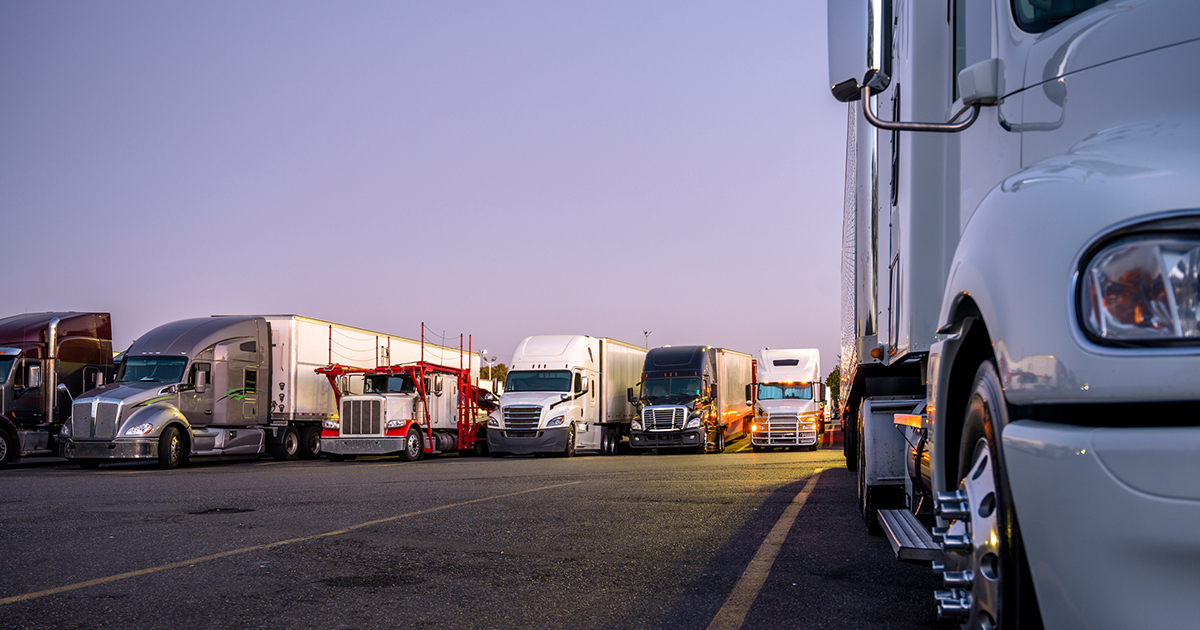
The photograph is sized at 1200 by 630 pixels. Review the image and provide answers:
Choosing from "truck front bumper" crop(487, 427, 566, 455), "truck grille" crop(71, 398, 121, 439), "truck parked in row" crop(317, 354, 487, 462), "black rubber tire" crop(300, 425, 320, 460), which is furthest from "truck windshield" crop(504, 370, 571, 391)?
A: "truck grille" crop(71, 398, 121, 439)

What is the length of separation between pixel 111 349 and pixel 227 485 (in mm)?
13025

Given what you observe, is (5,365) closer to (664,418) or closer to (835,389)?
(664,418)

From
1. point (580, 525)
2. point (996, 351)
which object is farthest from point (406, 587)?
point (996, 351)

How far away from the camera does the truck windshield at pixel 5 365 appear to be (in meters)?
21.8

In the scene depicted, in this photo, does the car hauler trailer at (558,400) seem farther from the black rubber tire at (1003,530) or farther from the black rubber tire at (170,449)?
the black rubber tire at (1003,530)

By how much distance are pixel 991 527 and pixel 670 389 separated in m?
25.3

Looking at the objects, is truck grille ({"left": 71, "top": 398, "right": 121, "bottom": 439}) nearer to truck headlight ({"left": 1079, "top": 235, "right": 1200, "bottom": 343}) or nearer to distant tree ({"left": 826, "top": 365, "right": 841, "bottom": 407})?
truck headlight ({"left": 1079, "top": 235, "right": 1200, "bottom": 343})

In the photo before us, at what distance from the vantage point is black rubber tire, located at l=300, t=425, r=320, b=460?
25578mm

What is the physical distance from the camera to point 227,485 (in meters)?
13.8

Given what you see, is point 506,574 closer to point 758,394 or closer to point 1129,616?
point 1129,616

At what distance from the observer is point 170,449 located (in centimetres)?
2027

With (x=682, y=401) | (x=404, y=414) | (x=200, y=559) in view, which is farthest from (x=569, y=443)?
(x=200, y=559)

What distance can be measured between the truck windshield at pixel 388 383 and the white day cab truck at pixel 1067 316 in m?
22.8

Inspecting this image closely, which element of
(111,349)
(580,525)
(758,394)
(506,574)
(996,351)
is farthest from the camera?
(758,394)
